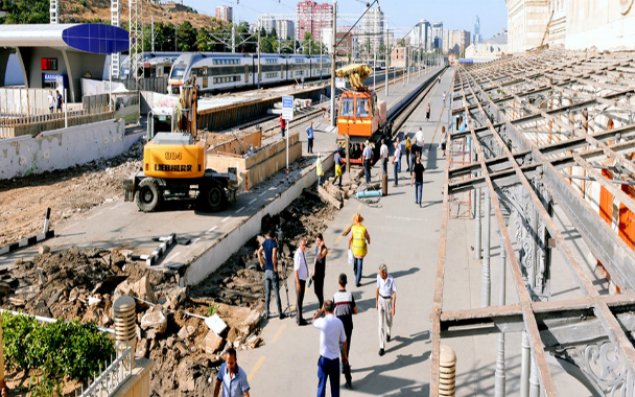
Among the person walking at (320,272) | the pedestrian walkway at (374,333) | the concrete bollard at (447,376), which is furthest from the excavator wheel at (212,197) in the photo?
the concrete bollard at (447,376)

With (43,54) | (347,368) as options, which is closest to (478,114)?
(347,368)

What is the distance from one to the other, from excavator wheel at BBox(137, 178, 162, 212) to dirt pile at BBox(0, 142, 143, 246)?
202cm

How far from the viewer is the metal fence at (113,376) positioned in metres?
7.14

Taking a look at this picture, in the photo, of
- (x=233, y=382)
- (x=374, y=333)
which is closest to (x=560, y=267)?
(x=374, y=333)

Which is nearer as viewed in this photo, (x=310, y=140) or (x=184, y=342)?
(x=184, y=342)

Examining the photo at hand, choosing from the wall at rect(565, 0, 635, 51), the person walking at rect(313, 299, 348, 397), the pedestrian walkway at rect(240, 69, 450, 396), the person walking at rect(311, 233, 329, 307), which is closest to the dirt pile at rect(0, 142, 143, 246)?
the pedestrian walkway at rect(240, 69, 450, 396)

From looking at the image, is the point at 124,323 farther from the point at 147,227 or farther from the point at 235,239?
the point at 147,227

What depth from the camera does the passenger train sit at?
177 feet

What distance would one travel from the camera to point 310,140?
32344 millimetres

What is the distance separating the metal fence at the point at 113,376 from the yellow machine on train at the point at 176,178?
38.2 feet

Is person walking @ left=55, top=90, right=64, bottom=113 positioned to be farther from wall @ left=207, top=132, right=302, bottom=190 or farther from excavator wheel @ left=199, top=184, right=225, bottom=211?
excavator wheel @ left=199, top=184, right=225, bottom=211

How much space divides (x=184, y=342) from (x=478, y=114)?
9.45m

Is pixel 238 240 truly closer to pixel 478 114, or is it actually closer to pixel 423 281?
pixel 423 281

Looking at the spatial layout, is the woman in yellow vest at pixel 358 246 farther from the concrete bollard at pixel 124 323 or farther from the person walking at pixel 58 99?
the person walking at pixel 58 99
